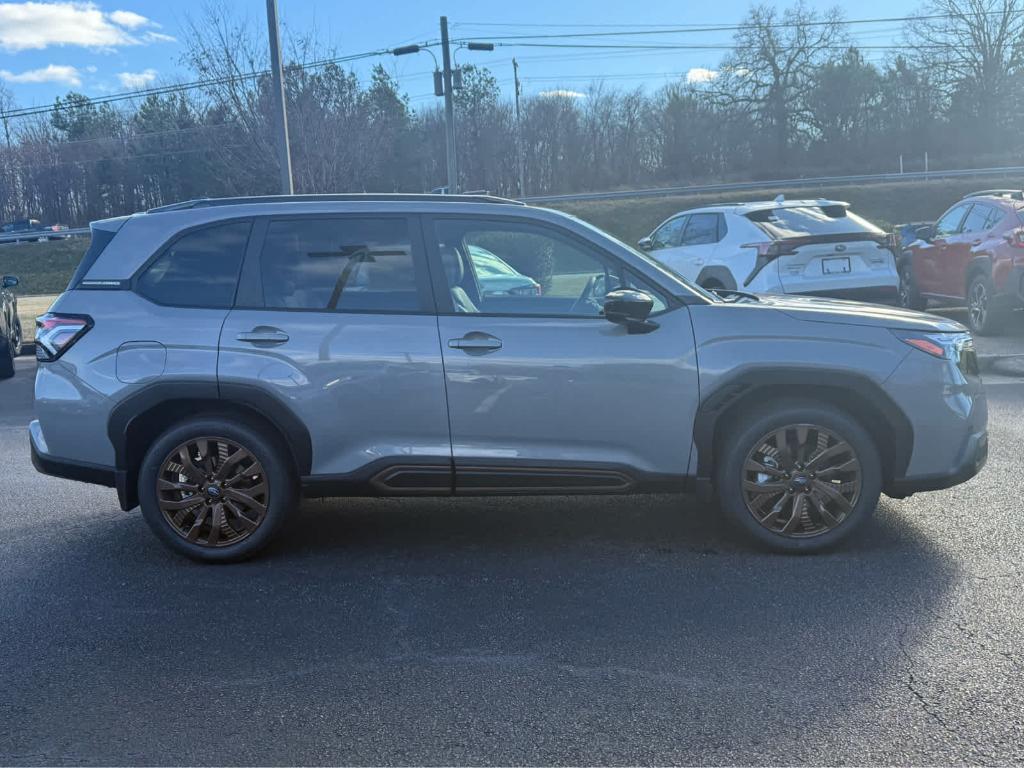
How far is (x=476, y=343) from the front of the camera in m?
4.73

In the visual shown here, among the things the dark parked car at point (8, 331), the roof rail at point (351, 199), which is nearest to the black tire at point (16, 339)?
the dark parked car at point (8, 331)

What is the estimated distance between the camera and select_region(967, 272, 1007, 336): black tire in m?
11.7

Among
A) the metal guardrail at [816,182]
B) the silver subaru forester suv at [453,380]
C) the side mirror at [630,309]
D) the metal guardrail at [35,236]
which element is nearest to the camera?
the side mirror at [630,309]

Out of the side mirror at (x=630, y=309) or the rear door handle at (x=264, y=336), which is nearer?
the side mirror at (x=630, y=309)

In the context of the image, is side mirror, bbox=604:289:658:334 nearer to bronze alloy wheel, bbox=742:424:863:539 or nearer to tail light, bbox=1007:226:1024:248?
bronze alloy wheel, bbox=742:424:863:539

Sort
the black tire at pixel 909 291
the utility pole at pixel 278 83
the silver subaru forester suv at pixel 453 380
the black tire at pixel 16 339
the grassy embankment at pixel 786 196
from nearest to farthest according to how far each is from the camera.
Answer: the silver subaru forester suv at pixel 453 380, the black tire at pixel 16 339, the black tire at pixel 909 291, the utility pole at pixel 278 83, the grassy embankment at pixel 786 196

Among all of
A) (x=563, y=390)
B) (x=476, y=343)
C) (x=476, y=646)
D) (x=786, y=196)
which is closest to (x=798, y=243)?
(x=563, y=390)

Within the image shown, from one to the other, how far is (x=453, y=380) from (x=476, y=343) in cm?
22

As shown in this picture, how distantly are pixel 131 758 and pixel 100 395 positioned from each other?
2.31 meters

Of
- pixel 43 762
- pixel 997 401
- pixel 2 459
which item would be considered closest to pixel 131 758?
pixel 43 762

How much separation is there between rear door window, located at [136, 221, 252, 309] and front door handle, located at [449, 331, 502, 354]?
1207 millimetres

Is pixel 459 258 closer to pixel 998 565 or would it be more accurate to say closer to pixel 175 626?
pixel 175 626

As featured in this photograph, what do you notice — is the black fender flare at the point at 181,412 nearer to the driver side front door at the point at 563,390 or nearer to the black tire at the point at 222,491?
the black tire at the point at 222,491

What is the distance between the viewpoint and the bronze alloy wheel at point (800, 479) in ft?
15.7
